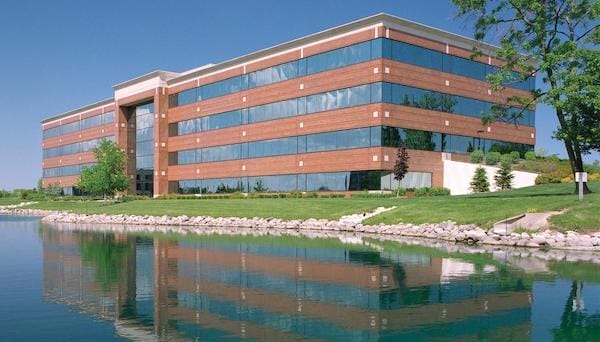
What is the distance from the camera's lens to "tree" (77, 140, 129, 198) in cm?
6562

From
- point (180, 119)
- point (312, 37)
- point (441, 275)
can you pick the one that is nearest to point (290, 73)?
point (312, 37)

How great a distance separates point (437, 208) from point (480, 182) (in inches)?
725

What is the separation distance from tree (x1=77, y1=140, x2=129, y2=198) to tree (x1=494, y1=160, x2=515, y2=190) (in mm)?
41069

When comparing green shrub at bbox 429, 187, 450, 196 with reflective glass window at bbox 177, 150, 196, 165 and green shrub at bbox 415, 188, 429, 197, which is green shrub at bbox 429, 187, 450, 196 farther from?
reflective glass window at bbox 177, 150, 196, 165

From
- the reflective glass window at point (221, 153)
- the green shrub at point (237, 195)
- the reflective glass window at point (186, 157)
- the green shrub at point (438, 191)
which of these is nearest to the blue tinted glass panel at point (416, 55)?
the green shrub at point (438, 191)

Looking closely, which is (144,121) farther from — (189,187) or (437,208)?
(437,208)

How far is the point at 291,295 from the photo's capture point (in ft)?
42.7

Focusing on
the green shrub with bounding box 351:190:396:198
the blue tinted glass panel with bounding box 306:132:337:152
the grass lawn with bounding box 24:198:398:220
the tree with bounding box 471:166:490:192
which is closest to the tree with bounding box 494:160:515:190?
the tree with bounding box 471:166:490:192

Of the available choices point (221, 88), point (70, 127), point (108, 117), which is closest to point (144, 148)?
point (108, 117)

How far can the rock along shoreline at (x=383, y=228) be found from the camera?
23.1 metres

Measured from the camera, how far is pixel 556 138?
3045 cm

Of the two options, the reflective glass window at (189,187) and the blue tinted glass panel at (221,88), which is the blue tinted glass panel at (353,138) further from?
the reflective glass window at (189,187)

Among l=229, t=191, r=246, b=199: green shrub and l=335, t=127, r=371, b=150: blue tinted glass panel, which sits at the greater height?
l=335, t=127, r=371, b=150: blue tinted glass panel

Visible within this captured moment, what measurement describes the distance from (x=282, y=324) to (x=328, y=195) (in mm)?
40457
